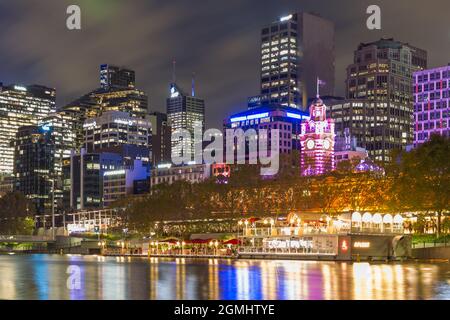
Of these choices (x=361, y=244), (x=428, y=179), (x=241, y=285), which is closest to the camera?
(x=241, y=285)

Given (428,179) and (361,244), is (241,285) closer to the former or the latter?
Answer: (361,244)

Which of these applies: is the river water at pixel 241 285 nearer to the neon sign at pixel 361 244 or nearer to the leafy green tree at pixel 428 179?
the neon sign at pixel 361 244

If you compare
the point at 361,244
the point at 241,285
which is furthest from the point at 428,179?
the point at 241,285

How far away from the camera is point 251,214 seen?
176 m

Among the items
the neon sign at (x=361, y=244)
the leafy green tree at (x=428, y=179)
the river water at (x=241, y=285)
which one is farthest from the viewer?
the leafy green tree at (x=428, y=179)

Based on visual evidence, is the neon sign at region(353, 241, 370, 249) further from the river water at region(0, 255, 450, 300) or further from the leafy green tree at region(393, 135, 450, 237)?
the river water at region(0, 255, 450, 300)

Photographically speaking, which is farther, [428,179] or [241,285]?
[428,179]

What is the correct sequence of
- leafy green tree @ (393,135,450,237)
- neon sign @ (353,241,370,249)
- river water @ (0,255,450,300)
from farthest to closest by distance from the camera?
leafy green tree @ (393,135,450,237) → neon sign @ (353,241,370,249) → river water @ (0,255,450,300)

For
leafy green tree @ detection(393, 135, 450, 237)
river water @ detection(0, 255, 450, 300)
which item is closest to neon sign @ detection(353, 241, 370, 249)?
leafy green tree @ detection(393, 135, 450, 237)

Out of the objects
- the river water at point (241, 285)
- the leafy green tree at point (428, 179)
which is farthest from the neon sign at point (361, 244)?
the river water at point (241, 285)

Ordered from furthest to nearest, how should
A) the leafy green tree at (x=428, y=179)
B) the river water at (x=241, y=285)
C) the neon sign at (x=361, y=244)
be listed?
the leafy green tree at (x=428, y=179), the neon sign at (x=361, y=244), the river water at (x=241, y=285)
